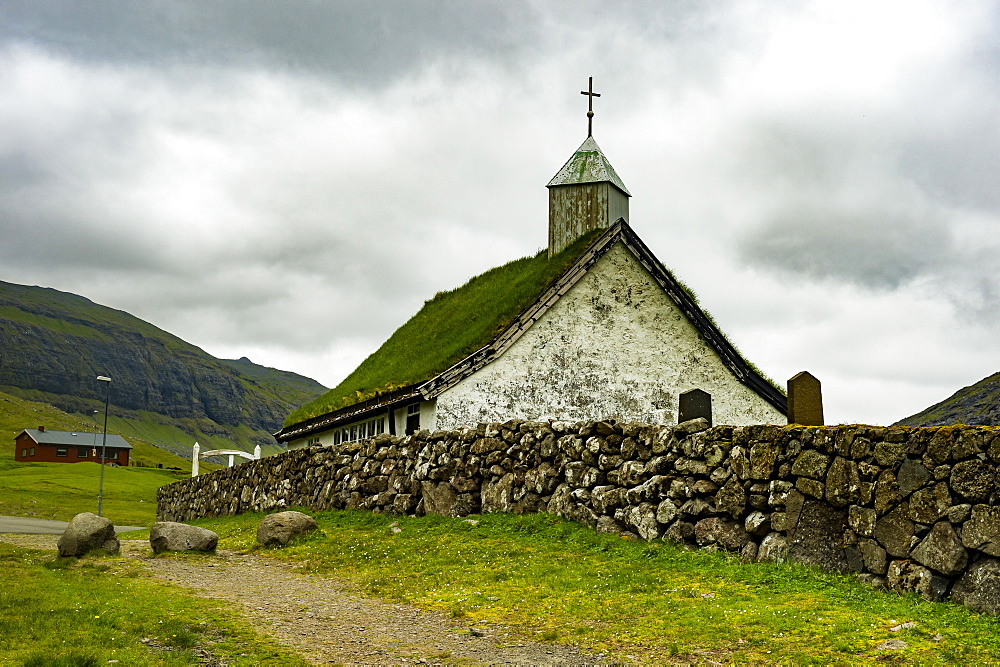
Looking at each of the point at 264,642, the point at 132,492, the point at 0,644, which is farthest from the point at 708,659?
the point at 132,492

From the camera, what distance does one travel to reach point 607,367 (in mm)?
24562

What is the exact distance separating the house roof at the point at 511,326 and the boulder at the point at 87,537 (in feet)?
27.4

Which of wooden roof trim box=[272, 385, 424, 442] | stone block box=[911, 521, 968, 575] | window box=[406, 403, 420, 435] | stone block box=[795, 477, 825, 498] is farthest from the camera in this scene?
window box=[406, 403, 420, 435]

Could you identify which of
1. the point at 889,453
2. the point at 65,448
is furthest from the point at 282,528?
the point at 65,448

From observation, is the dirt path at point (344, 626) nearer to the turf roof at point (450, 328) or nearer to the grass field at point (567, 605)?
the grass field at point (567, 605)

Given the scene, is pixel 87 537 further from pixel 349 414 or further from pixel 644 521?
→ pixel 349 414

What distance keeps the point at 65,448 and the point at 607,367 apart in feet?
400

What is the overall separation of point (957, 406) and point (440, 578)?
40.6 metres

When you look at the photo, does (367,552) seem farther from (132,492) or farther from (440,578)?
(132,492)

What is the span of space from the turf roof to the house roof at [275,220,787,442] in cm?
5

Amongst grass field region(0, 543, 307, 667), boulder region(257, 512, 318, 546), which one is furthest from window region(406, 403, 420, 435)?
grass field region(0, 543, 307, 667)

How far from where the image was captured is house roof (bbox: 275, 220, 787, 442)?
76.7 ft

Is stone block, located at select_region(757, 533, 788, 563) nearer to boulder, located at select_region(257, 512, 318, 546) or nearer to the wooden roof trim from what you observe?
boulder, located at select_region(257, 512, 318, 546)

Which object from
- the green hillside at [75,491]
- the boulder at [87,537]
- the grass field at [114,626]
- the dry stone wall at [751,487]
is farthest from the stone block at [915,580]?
the green hillside at [75,491]
